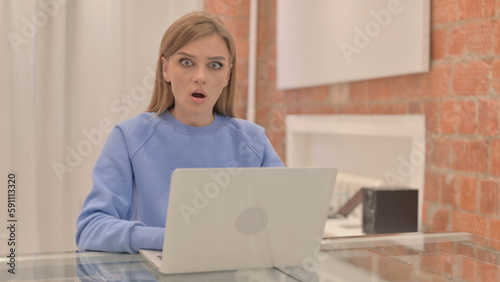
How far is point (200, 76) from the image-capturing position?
145cm

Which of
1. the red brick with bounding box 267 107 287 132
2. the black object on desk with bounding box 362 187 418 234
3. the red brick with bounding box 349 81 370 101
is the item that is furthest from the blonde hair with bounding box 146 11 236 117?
the red brick with bounding box 267 107 287 132

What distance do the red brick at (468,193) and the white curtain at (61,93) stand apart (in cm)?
156

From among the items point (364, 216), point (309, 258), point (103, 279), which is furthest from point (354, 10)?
point (103, 279)

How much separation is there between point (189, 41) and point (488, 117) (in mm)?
1407

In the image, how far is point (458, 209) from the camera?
248 centimetres

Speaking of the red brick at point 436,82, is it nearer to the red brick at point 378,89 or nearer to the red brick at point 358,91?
the red brick at point 378,89

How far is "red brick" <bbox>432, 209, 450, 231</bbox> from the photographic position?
2549 millimetres

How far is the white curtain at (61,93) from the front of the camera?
106 inches

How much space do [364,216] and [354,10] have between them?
3.93 feet

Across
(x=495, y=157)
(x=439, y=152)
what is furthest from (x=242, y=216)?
(x=439, y=152)

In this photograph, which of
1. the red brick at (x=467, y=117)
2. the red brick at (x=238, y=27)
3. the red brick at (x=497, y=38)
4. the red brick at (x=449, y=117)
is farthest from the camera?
the red brick at (x=238, y=27)

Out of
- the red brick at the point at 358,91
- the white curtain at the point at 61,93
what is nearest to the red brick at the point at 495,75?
the red brick at the point at 358,91

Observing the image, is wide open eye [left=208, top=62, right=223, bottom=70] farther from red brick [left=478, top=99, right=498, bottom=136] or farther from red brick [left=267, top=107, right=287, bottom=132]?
red brick [left=267, top=107, right=287, bottom=132]

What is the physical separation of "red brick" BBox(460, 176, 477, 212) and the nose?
144 cm
